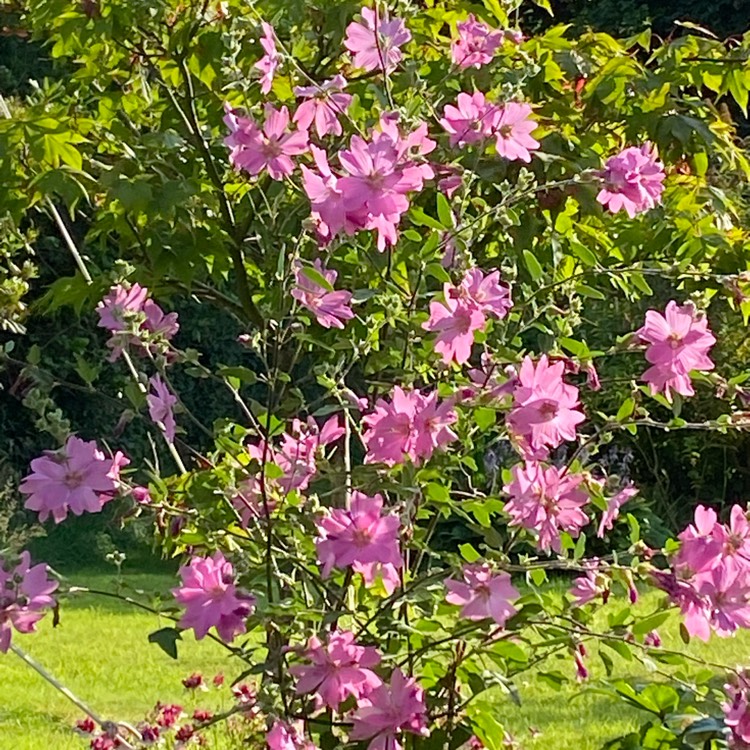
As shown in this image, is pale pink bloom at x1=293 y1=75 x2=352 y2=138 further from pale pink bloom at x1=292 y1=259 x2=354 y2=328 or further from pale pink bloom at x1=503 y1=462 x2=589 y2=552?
pale pink bloom at x1=503 y1=462 x2=589 y2=552

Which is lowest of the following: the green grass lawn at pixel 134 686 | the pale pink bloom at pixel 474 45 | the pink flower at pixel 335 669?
the green grass lawn at pixel 134 686

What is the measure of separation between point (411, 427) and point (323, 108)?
466 millimetres

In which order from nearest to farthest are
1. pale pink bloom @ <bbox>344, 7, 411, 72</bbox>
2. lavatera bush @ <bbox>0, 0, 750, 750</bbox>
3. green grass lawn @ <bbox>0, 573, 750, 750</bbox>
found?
1. lavatera bush @ <bbox>0, 0, 750, 750</bbox>
2. pale pink bloom @ <bbox>344, 7, 411, 72</bbox>
3. green grass lawn @ <bbox>0, 573, 750, 750</bbox>

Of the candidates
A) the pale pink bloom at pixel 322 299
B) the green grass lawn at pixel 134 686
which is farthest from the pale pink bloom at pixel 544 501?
the green grass lawn at pixel 134 686

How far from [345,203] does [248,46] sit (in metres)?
0.71

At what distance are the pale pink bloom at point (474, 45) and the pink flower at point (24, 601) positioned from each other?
1018mm

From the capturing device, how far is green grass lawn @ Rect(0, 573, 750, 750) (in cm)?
412

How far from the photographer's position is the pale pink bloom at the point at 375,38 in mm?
1836

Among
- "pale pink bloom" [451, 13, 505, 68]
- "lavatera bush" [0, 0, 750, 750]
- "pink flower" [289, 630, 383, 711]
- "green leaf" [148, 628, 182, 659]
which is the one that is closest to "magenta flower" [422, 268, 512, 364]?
"lavatera bush" [0, 0, 750, 750]

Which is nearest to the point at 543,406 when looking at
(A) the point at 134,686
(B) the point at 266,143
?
(B) the point at 266,143

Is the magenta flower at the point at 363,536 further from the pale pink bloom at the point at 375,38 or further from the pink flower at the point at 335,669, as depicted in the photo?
the pale pink bloom at the point at 375,38

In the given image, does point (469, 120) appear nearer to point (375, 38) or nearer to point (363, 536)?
point (375, 38)

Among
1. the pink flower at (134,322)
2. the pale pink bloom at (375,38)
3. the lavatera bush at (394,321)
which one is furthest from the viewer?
the pale pink bloom at (375,38)

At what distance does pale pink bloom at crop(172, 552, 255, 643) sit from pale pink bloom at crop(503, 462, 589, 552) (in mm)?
339
